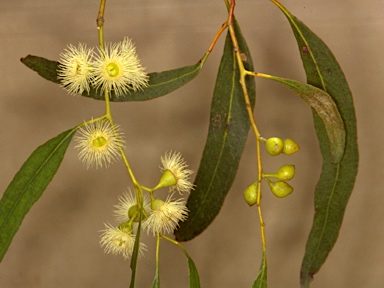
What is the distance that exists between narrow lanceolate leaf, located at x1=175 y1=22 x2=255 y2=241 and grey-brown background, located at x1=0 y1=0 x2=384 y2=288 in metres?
0.33

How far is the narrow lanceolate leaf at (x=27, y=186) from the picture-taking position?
1.12 metres

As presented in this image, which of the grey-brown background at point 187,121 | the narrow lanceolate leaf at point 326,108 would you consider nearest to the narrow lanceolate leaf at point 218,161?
the narrow lanceolate leaf at point 326,108

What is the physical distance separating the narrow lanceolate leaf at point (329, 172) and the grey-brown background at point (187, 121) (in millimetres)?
329

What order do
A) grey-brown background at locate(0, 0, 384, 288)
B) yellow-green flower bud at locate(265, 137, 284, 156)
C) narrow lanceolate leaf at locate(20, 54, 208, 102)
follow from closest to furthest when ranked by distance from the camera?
1. yellow-green flower bud at locate(265, 137, 284, 156)
2. narrow lanceolate leaf at locate(20, 54, 208, 102)
3. grey-brown background at locate(0, 0, 384, 288)

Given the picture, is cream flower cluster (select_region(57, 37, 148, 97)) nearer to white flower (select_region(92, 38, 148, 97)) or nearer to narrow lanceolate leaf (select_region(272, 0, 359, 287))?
white flower (select_region(92, 38, 148, 97))

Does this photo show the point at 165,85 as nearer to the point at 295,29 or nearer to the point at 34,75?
the point at 295,29

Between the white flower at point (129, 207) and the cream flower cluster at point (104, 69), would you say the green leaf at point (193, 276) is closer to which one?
the white flower at point (129, 207)

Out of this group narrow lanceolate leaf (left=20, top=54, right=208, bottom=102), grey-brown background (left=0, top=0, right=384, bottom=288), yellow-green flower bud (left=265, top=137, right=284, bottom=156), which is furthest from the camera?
grey-brown background (left=0, top=0, right=384, bottom=288)

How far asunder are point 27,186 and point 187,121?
1.76ft

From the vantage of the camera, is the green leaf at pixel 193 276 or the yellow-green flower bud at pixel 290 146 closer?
the yellow-green flower bud at pixel 290 146

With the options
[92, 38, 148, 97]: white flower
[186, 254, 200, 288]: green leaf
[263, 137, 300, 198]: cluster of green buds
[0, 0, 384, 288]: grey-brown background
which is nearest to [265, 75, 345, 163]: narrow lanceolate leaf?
[263, 137, 300, 198]: cluster of green buds

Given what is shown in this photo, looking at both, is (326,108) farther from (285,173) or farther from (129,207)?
(129,207)

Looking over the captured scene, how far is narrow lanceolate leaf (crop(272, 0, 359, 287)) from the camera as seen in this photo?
1214 millimetres

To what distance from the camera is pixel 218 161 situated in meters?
1.26
